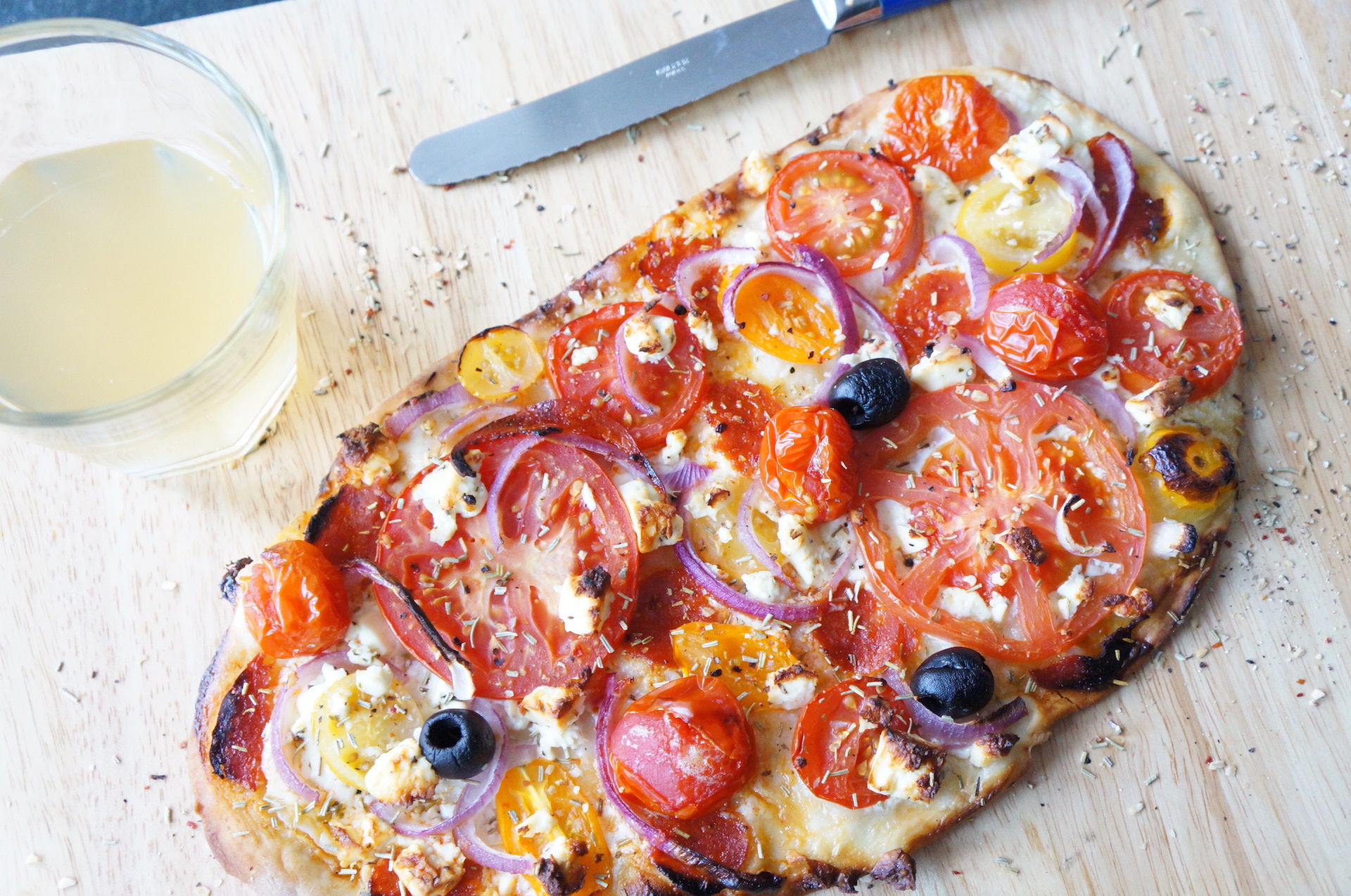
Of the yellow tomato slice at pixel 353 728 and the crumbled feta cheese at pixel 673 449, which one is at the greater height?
the crumbled feta cheese at pixel 673 449

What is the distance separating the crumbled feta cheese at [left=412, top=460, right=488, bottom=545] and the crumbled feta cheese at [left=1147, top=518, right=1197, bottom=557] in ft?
6.72

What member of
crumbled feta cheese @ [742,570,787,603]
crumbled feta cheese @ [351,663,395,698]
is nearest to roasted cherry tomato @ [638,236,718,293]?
crumbled feta cheese @ [742,570,787,603]

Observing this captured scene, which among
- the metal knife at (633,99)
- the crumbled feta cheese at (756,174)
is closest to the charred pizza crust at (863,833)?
the crumbled feta cheese at (756,174)

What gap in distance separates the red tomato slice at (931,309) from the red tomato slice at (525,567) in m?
1.08

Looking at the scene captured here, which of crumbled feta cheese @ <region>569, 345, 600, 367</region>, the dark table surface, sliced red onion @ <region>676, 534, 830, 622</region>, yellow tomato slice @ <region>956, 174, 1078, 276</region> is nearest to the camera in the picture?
sliced red onion @ <region>676, 534, 830, 622</region>

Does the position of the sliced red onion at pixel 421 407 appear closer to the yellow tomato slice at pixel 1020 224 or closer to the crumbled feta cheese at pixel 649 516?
the crumbled feta cheese at pixel 649 516

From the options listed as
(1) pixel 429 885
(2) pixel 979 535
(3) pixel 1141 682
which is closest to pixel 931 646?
(2) pixel 979 535

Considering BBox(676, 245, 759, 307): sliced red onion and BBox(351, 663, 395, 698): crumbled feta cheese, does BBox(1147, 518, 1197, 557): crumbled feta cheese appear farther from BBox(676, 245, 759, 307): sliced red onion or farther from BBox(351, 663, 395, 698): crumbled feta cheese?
BBox(351, 663, 395, 698): crumbled feta cheese

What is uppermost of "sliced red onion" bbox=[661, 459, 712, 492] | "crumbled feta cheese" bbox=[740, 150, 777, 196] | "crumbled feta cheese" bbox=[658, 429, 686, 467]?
"crumbled feta cheese" bbox=[740, 150, 777, 196]

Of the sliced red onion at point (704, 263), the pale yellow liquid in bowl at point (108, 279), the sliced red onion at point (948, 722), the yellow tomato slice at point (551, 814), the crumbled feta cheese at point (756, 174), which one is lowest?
the sliced red onion at point (948, 722)

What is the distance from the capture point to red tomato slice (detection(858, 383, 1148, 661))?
2930mm

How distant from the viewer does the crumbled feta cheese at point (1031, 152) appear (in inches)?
123

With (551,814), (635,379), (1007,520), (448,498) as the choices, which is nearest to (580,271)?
(635,379)

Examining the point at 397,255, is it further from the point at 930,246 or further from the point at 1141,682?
the point at 1141,682
